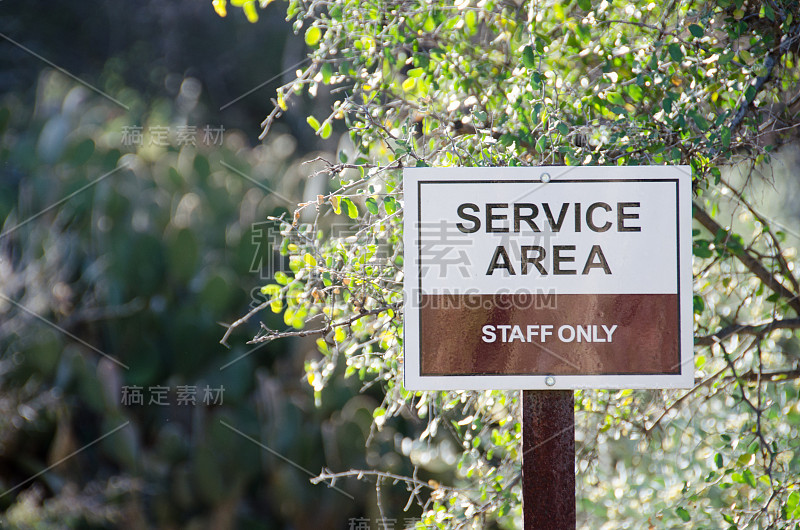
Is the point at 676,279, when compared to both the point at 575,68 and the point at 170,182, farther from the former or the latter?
the point at 170,182

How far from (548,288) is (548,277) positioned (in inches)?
0.7

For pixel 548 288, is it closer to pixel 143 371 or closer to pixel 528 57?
pixel 528 57

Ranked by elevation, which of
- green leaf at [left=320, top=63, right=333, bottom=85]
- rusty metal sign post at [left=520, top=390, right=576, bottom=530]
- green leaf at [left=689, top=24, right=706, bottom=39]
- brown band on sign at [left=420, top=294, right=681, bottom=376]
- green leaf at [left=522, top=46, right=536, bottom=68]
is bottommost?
rusty metal sign post at [left=520, top=390, right=576, bottom=530]

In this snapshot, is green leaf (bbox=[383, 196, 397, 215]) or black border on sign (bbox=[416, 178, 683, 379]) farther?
green leaf (bbox=[383, 196, 397, 215])

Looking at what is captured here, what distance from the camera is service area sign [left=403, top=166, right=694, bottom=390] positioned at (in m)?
1.23

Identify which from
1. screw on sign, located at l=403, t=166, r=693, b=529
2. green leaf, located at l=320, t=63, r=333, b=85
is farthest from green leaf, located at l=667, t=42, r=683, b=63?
green leaf, located at l=320, t=63, r=333, b=85

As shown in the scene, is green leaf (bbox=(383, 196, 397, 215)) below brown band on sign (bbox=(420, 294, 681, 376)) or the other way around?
the other way around

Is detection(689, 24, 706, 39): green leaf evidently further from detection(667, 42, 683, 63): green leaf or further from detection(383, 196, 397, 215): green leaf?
detection(383, 196, 397, 215): green leaf

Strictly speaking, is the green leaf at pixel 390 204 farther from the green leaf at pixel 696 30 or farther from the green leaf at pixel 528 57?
the green leaf at pixel 696 30

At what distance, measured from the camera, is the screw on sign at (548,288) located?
4.04ft

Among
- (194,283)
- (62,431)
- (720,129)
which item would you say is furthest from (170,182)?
(720,129)

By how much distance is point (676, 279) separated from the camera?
4.07ft

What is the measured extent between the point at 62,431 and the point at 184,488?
0.56m

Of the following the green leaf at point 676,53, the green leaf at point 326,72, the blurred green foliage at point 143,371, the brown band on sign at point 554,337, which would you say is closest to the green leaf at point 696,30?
the green leaf at point 676,53
